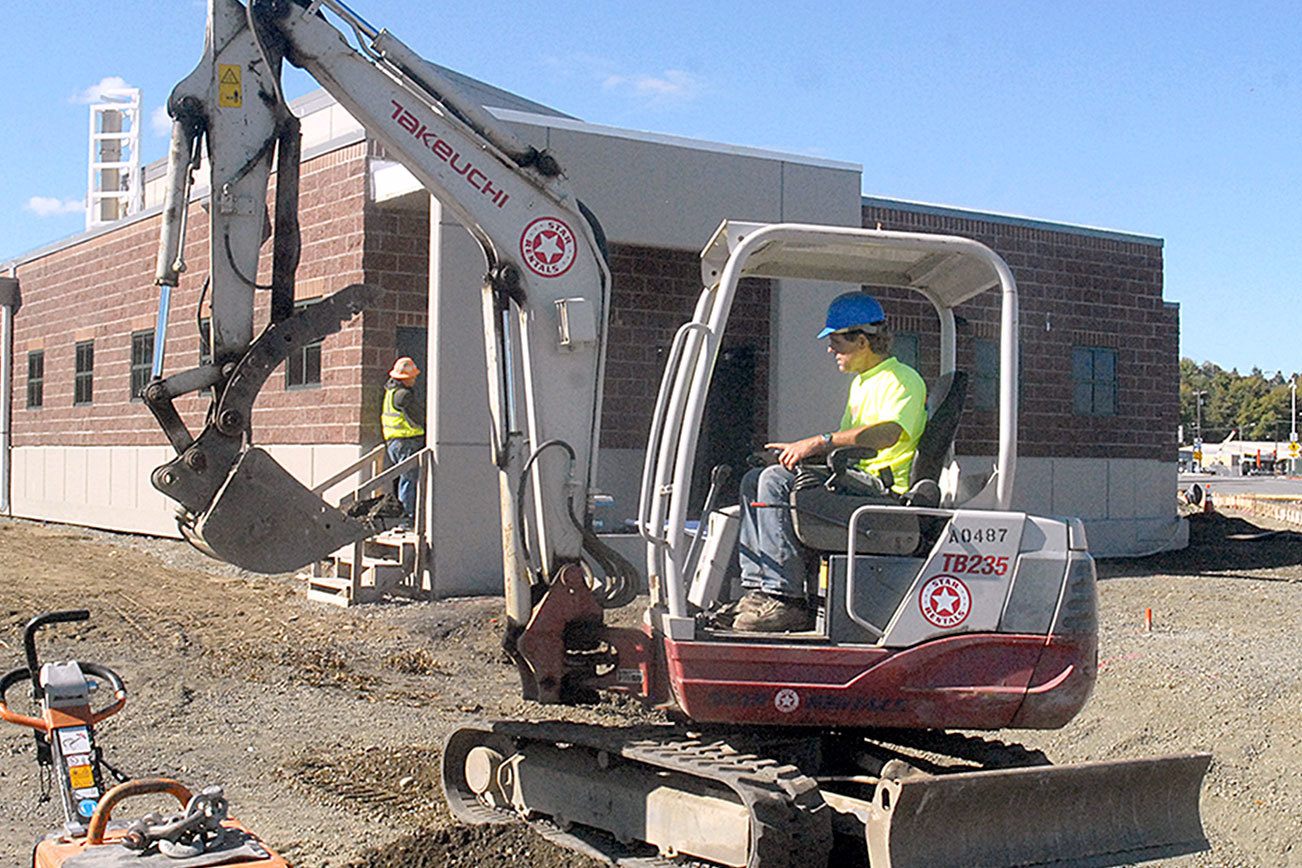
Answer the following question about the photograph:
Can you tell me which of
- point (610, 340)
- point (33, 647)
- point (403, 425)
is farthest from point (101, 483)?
point (33, 647)

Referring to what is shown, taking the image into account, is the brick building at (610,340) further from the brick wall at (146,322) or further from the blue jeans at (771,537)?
the blue jeans at (771,537)

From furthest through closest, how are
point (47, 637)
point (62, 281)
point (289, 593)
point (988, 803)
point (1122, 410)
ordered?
point (62, 281) < point (1122, 410) < point (289, 593) < point (47, 637) < point (988, 803)

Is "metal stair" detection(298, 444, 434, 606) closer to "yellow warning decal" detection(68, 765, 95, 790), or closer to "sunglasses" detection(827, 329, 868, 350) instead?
"sunglasses" detection(827, 329, 868, 350)

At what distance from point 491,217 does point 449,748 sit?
2.60 metres

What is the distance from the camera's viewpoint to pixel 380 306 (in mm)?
14367

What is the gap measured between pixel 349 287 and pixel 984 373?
1362 cm

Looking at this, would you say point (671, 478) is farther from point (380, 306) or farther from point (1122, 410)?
point (1122, 410)

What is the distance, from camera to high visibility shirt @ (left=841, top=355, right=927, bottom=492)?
588 cm

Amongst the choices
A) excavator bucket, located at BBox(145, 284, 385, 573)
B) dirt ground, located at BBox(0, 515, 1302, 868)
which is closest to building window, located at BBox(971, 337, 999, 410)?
dirt ground, located at BBox(0, 515, 1302, 868)

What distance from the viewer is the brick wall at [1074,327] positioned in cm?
1822

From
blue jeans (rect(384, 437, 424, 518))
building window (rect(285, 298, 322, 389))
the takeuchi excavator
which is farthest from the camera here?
building window (rect(285, 298, 322, 389))

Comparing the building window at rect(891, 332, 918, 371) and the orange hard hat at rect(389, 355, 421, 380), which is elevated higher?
the building window at rect(891, 332, 918, 371)

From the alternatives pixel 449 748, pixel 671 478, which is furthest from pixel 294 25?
pixel 449 748

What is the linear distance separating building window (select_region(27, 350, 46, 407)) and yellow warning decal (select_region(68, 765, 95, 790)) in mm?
20425
